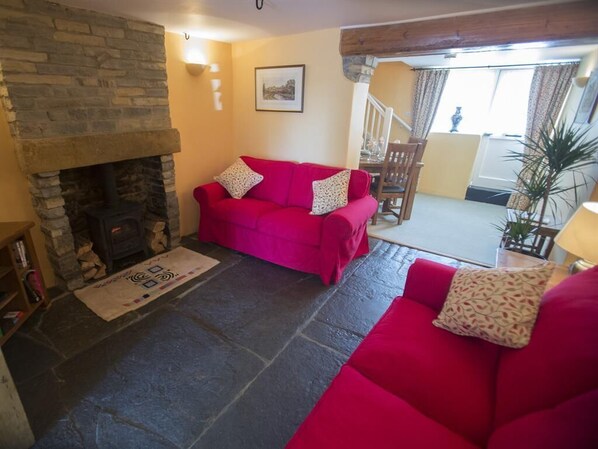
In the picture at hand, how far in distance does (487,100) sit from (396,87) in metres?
1.56

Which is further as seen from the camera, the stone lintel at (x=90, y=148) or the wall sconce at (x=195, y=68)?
the wall sconce at (x=195, y=68)

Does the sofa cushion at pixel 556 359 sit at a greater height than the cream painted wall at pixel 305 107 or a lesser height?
lesser

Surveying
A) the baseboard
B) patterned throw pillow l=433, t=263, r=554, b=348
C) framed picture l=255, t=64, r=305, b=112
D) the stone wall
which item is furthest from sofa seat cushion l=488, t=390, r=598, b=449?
the baseboard

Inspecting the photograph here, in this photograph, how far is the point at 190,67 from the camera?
3.07 meters

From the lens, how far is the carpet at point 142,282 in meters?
2.29

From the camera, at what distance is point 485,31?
2180 mm

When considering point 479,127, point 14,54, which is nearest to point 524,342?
point 14,54

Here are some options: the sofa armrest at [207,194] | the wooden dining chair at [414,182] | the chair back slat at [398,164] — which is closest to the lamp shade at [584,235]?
the chair back slat at [398,164]

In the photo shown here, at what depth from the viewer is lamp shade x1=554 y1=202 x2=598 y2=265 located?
142cm

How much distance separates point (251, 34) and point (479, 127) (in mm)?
4332

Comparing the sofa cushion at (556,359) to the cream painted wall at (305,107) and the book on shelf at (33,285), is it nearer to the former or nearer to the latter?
the cream painted wall at (305,107)

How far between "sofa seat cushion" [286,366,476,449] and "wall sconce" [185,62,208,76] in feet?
10.5

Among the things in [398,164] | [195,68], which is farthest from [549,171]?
[195,68]

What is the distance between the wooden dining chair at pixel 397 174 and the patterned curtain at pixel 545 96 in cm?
188
